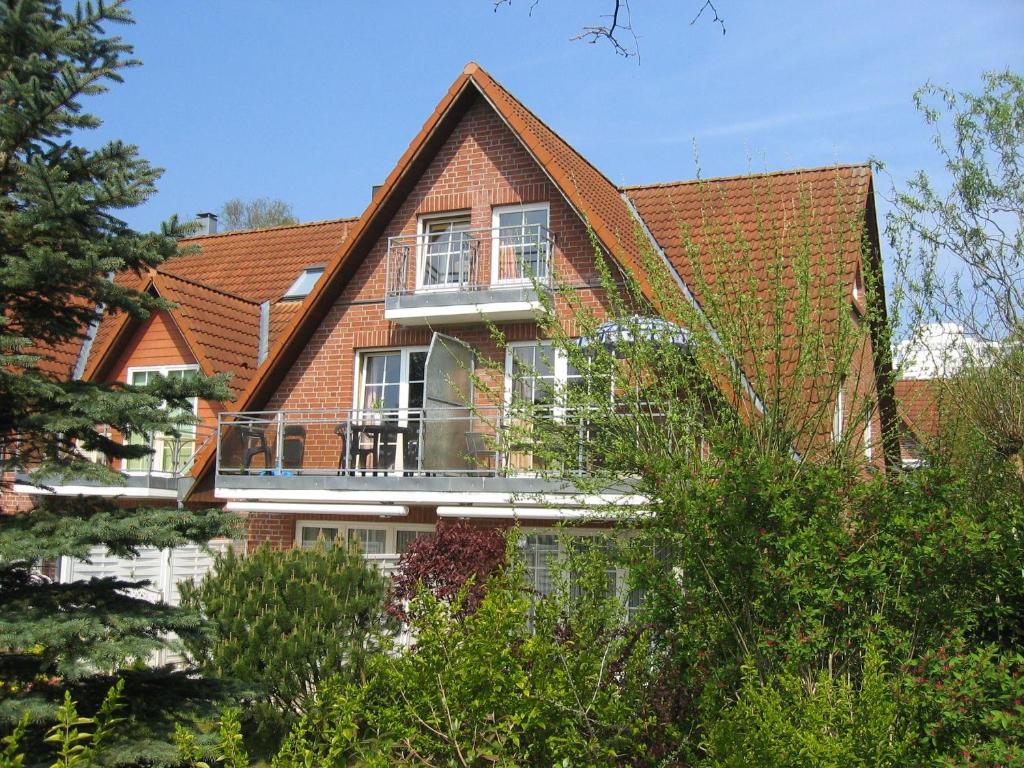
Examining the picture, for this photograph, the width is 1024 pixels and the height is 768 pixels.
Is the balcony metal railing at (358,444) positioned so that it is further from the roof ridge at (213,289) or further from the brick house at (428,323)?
the roof ridge at (213,289)

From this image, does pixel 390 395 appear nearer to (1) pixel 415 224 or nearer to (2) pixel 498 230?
(1) pixel 415 224

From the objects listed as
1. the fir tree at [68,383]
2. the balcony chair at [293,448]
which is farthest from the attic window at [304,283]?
the fir tree at [68,383]

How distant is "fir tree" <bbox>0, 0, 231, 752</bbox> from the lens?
7.89 m

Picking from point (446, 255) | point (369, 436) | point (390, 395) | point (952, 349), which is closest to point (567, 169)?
point (446, 255)

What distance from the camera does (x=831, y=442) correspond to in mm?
8992

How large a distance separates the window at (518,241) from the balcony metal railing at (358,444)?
2504mm

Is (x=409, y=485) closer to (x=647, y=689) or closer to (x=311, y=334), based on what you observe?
(x=311, y=334)

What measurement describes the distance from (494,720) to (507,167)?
1231 centimetres

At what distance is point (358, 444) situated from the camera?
53.2 feet

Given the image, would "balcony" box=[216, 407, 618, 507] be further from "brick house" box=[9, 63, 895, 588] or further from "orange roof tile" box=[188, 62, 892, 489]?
"orange roof tile" box=[188, 62, 892, 489]

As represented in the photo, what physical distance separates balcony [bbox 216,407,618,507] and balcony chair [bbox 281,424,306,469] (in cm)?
2

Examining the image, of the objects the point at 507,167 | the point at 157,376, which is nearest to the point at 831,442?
the point at 157,376

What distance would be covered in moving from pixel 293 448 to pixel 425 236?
3885mm

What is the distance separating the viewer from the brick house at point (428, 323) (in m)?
15.4
